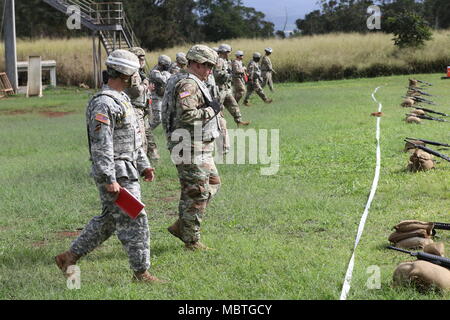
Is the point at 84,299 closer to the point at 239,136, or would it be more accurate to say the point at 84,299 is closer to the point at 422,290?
the point at 422,290

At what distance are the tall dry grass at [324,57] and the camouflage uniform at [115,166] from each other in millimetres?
35247

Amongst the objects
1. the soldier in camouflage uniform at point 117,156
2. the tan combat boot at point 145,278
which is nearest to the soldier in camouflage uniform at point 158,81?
the soldier in camouflage uniform at point 117,156

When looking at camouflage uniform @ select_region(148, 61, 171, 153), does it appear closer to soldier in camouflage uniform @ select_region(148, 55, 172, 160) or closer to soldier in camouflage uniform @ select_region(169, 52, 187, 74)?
soldier in camouflage uniform @ select_region(148, 55, 172, 160)

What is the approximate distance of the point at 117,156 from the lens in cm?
579

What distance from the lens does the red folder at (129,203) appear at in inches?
219

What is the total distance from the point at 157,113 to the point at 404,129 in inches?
212

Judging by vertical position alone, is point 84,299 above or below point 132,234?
below

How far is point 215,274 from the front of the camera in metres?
6.06

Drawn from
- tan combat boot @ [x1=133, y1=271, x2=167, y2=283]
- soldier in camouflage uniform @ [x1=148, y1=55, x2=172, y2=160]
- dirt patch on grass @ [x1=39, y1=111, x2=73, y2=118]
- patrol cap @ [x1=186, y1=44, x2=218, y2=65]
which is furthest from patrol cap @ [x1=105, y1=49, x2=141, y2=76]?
dirt patch on grass @ [x1=39, y1=111, x2=73, y2=118]

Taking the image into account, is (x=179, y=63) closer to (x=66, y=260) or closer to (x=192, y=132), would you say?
(x=192, y=132)

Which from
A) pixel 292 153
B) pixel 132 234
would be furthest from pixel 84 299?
pixel 292 153

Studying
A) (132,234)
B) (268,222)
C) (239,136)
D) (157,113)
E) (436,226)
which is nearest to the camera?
(132,234)

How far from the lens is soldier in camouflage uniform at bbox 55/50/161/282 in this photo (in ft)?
18.4
